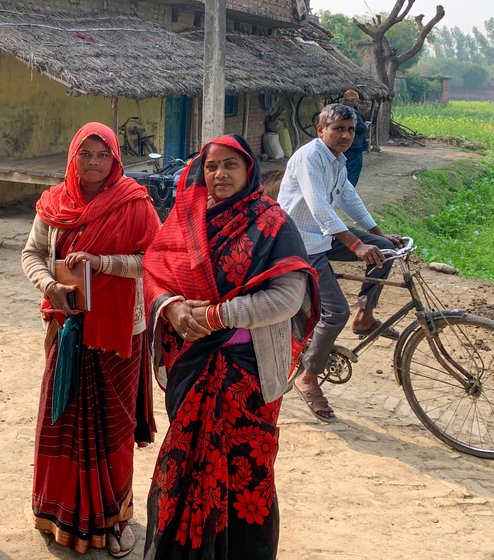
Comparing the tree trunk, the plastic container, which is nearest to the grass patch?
the plastic container

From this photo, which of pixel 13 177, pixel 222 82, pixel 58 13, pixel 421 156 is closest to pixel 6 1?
pixel 58 13

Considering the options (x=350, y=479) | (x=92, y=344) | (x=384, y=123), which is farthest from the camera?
(x=384, y=123)

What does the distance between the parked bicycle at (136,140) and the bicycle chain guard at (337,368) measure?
30.3 feet

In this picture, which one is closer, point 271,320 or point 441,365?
point 271,320

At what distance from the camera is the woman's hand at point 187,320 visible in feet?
8.52

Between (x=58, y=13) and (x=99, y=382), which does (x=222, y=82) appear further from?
(x=99, y=382)

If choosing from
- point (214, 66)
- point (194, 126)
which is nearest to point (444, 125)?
point (194, 126)

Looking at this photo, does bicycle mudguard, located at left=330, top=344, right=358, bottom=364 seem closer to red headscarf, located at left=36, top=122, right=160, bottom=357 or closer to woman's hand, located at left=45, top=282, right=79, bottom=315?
red headscarf, located at left=36, top=122, right=160, bottom=357

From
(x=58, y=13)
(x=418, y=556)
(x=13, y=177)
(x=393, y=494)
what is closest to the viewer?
(x=418, y=556)

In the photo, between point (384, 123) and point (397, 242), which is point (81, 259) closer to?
point (397, 242)

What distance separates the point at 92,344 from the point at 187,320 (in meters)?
0.64

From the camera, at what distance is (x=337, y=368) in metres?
4.65

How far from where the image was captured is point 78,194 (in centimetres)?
304

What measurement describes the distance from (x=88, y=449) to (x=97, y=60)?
26.1 feet
